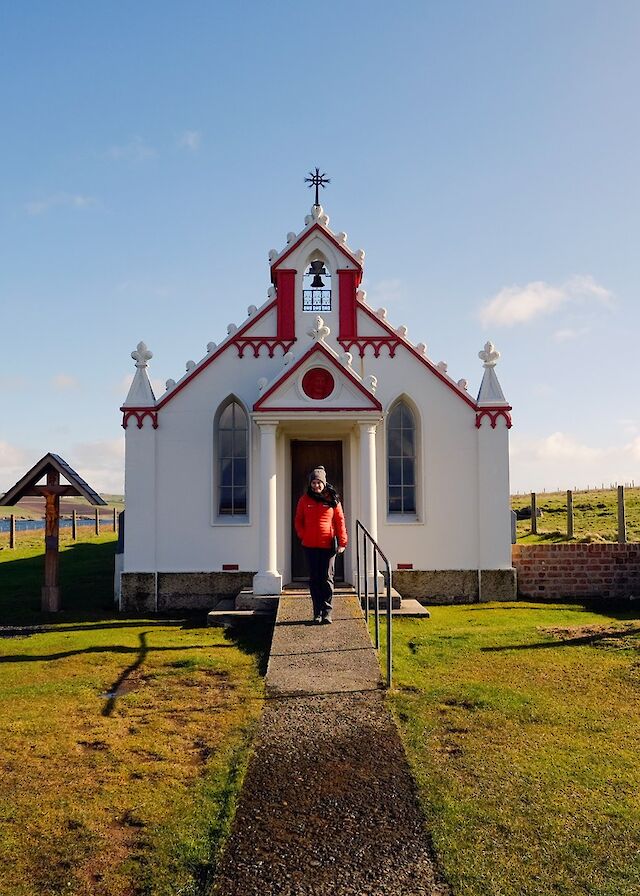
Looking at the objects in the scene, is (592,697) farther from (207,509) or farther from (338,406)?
(207,509)

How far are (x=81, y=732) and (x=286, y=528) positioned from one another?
766 centimetres

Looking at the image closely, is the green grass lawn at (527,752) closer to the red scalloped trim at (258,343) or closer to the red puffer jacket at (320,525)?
the red puffer jacket at (320,525)

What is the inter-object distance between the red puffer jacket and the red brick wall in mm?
5500

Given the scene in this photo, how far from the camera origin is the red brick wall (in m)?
14.3

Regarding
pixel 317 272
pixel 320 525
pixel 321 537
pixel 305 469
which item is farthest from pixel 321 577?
pixel 317 272

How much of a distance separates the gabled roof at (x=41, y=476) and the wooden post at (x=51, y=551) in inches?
8.0

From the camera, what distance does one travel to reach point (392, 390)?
47.0 ft

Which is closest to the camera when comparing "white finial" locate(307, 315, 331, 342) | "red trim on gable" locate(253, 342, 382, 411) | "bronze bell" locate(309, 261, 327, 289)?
"red trim on gable" locate(253, 342, 382, 411)

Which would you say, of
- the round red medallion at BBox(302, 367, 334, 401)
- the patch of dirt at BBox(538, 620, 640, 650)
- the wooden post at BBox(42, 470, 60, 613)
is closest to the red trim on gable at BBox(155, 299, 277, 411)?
the round red medallion at BBox(302, 367, 334, 401)

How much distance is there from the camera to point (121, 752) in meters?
6.26

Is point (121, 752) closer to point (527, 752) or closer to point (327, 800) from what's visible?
point (327, 800)

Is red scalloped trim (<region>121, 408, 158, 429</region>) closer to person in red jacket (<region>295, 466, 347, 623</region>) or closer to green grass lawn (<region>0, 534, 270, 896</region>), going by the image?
green grass lawn (<region>0, 534, 270, 896</region>)

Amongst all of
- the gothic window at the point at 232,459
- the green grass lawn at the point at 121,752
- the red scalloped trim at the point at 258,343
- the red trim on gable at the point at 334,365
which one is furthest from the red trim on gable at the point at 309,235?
the green grass lawn at the point at 121,752

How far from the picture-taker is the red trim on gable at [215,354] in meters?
14.2
